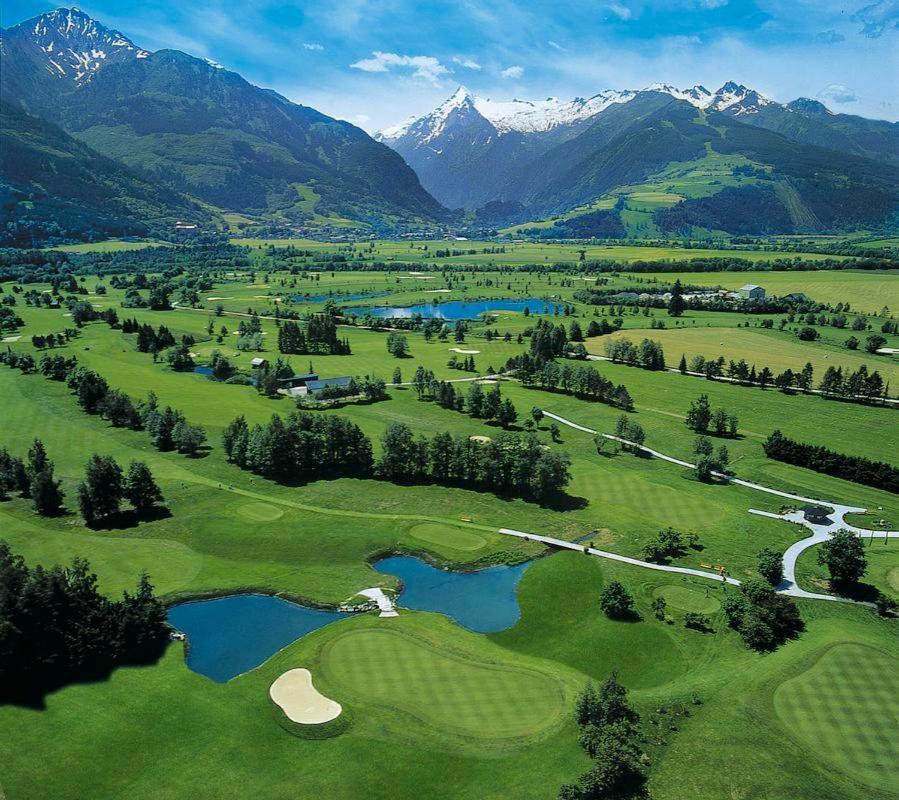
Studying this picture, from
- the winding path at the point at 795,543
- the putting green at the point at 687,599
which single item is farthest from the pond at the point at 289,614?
the putting green at the point at 687,599

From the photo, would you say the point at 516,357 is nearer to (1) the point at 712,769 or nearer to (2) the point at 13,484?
(2) the point at 13,484

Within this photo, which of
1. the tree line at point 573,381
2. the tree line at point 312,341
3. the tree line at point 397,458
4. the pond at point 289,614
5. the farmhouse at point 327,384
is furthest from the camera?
the tree line at point 312,341

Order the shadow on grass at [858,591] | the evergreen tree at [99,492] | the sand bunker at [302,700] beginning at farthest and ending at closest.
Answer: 1. the evergreen tree at [99,492]
2. the shadow on grass at [858,591]
3. the sand bunker at [302,700]

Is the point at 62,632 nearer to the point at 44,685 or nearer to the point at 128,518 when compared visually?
the point at 44,685

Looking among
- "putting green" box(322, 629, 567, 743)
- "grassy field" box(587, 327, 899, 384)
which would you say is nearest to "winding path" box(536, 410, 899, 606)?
"putting green" box(322, 629, 567, 743)

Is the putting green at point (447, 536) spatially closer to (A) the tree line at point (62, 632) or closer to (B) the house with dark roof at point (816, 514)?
(A) the tree line at point (62, 632)

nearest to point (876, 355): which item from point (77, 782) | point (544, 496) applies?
point (544, 496)

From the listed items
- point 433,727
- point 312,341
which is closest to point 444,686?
point 433,727

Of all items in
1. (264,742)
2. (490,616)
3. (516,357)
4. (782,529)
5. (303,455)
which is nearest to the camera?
(264,742)
